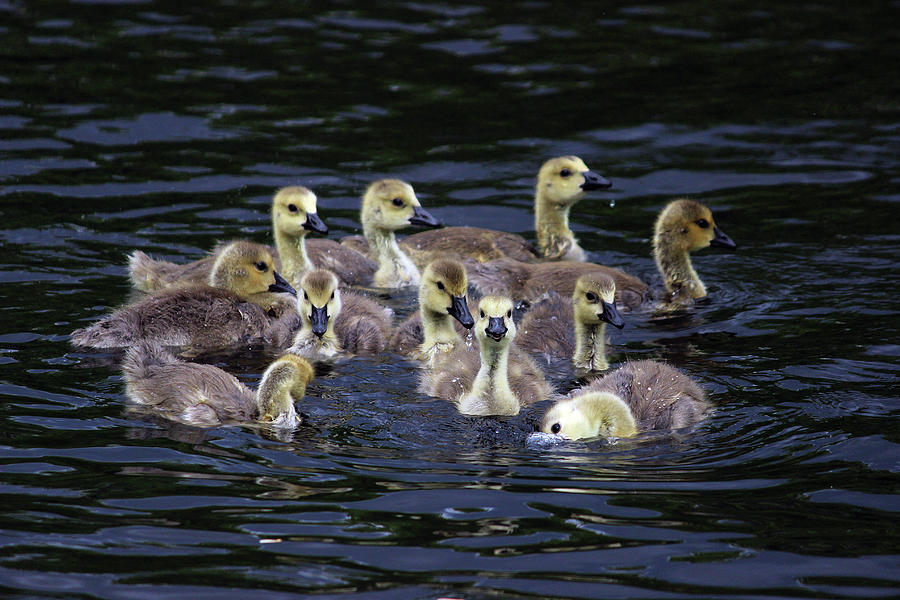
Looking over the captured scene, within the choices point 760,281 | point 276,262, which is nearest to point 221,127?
point 276,262

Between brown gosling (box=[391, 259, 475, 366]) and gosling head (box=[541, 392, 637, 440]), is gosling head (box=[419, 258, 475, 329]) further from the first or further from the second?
gosling head (box=[541, 392, 637, 440])

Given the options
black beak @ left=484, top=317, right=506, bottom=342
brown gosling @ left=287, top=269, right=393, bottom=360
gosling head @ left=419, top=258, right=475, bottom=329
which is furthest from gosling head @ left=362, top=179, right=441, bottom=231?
black beak @ left=484, top=317, right=506, bottom=342

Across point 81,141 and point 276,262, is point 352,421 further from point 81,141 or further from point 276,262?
point 81,141

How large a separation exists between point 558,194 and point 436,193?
5.18 ft

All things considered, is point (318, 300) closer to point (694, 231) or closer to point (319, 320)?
point (319, 320)

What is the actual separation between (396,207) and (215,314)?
243cm

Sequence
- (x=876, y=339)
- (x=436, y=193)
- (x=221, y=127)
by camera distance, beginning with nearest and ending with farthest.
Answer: (x=876, y=339), (x=436, y=193), (x=221, y=127)

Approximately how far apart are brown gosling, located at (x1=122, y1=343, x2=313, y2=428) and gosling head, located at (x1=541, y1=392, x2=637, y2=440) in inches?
57.9

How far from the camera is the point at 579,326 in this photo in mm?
8961

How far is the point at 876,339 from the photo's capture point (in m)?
8.82

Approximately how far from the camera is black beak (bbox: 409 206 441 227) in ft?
36.2

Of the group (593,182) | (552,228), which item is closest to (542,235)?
(552,228)

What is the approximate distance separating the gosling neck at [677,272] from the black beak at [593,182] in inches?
37.6

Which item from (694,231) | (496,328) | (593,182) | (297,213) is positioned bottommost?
(496,328)
